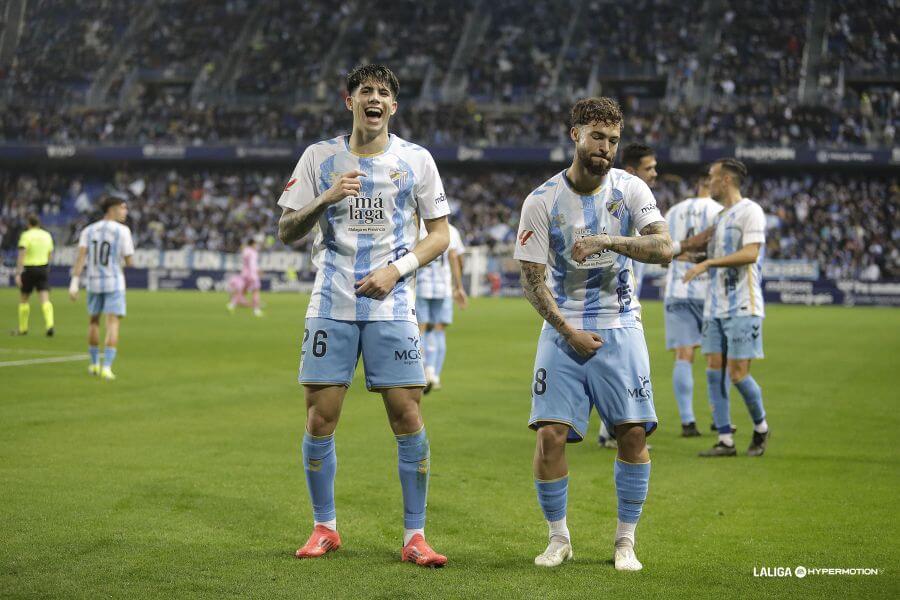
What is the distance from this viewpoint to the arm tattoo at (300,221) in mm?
5238

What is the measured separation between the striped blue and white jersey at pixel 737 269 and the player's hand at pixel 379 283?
4388 mm

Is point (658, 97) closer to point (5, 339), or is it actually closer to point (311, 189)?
point (5, 339)

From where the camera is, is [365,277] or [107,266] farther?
[107,266]

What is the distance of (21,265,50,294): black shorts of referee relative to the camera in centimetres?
2067

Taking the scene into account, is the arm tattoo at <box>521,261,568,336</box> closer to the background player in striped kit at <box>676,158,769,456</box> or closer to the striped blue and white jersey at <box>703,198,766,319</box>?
the background player in striped kit at <box>676,158,769,456</box>

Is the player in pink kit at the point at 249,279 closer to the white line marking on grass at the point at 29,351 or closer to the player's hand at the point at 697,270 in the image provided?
the white line marking on grass at the point at 29,351

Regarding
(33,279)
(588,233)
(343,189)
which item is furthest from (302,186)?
(33,279)

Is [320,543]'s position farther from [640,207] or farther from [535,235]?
[640,207]

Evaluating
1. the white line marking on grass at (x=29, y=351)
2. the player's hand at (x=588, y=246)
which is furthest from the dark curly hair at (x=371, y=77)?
the white line marking on grass at (x=29, y=351)

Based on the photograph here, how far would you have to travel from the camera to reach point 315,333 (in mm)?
5418

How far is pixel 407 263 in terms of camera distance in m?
5.39

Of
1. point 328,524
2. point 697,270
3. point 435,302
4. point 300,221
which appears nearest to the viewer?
point 300,221

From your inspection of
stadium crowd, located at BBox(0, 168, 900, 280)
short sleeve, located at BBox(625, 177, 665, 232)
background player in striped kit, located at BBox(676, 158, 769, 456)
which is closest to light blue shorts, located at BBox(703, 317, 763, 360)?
background player in striped kit, located at BBox(676, 158, 769, 456)

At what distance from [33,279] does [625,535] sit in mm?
17983
